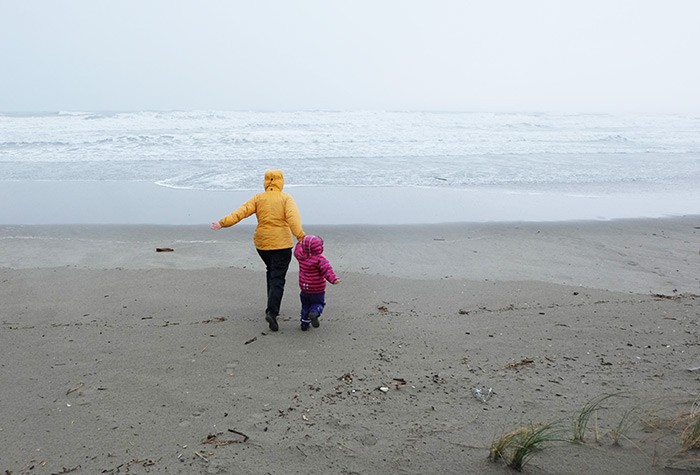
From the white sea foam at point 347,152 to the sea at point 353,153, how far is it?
0.05m

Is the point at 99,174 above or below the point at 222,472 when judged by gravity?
above

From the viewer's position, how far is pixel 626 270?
25.2 ft

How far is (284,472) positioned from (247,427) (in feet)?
1.77

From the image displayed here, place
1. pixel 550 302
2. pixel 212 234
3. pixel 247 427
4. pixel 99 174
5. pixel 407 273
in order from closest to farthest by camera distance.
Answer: pixel 247 427 → pixel 550 302 → pixel 407 273 → pixel 212 234 → pixel 99 174

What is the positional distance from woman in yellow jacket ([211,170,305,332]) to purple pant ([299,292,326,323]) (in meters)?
0.27

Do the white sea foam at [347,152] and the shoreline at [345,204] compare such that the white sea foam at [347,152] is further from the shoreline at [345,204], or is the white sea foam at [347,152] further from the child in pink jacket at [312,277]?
the child in pink jacket at [312,277]

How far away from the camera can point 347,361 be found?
4727 mm

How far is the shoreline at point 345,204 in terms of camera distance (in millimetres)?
10734

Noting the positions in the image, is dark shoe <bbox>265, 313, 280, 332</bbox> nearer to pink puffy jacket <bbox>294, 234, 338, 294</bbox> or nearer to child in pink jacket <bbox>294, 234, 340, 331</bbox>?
child in pink jacket <bbox>294, 234, 340, 331</bbox>

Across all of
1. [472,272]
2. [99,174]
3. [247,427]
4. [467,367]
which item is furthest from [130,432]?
[99,174]

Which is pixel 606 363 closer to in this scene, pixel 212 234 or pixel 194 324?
pixel 194 324

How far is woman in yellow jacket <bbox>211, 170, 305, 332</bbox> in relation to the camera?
18.3ft

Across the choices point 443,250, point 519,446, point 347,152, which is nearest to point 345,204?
point 443,250

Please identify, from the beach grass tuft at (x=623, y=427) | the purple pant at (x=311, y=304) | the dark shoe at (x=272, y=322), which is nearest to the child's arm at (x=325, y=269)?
the purple pant at (x=311, y=304)
